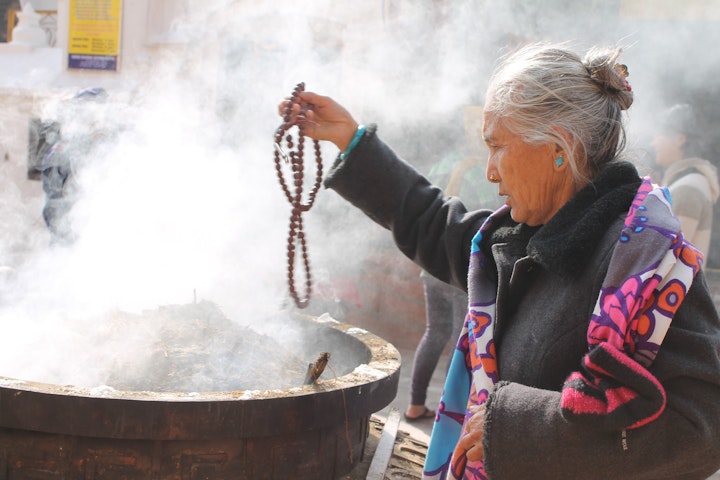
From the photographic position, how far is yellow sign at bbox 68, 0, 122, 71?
30.3 feet

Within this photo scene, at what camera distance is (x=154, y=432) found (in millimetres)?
2385

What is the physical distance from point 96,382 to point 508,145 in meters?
2.18

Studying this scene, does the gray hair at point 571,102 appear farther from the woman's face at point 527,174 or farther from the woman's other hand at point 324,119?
the woman's other hand at point 324,119

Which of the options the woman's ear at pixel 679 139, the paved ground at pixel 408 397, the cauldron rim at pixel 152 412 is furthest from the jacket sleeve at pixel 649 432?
the woman's ear at pixel 679 139

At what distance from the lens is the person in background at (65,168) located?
20.0 feet

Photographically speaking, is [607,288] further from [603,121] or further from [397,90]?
[397,90]

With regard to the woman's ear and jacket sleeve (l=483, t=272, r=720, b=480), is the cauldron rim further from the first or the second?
the woman's ear

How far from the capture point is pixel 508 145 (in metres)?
1.76

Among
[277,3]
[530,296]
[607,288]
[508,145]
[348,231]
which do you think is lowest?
[348,231]

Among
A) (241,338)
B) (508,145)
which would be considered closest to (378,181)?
(508,145)

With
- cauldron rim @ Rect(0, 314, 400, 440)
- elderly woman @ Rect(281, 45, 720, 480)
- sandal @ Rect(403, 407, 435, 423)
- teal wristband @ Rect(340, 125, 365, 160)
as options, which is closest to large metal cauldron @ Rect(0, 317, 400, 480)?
cauldron rim @ Rect(0, 314, 400, 440)

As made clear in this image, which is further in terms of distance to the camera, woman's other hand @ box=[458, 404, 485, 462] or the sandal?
the sandal

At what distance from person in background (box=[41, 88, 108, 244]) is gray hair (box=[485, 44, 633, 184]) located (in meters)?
5.06

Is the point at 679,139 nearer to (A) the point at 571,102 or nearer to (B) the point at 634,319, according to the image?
(A) the point at 571,102
